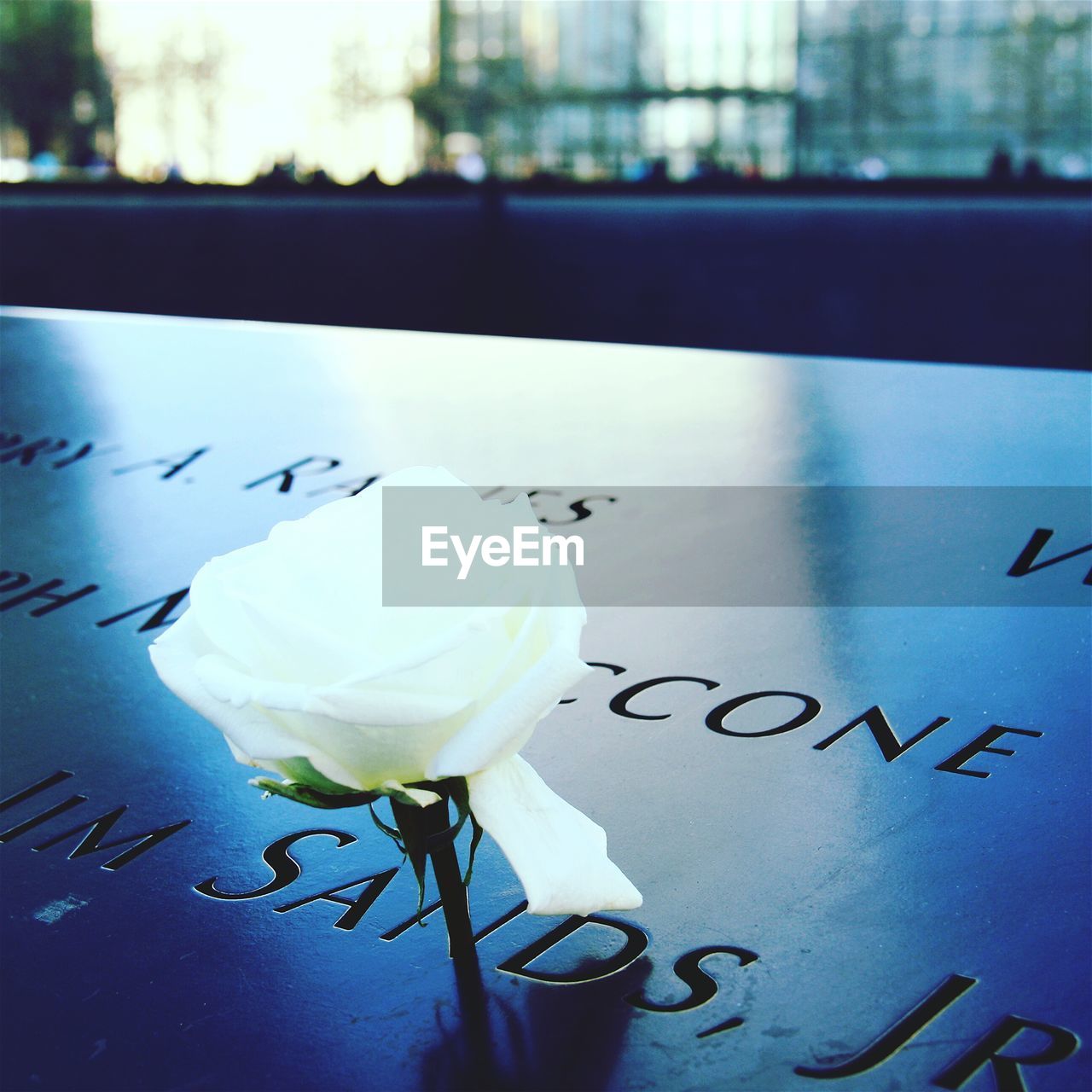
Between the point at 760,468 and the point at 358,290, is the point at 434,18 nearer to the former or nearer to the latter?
the point at 358,290

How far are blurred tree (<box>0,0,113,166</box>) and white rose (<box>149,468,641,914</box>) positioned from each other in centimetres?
2690

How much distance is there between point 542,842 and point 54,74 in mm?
28105

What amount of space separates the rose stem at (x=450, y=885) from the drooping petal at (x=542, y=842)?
0.02 metres

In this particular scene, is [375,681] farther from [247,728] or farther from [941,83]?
[941,83]

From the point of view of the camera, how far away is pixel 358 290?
4961 mm

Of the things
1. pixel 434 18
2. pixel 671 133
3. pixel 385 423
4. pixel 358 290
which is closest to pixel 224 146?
pixel 434 18

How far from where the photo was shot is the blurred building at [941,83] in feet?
85.1

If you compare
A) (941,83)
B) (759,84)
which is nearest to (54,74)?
(759,84)

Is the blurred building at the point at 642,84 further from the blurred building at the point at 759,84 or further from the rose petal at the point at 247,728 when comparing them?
the rose petal at the point at 247,728

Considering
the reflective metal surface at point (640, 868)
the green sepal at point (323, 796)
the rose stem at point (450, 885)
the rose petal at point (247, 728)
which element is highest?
the rose petal at point (247, 728)

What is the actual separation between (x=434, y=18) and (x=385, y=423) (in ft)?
105

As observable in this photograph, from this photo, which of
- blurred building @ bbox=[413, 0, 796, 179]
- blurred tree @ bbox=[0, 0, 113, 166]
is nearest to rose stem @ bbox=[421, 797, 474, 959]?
blurred tree @ bbox=[0, 0, 113, 166]

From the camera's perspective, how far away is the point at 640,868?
64 cm

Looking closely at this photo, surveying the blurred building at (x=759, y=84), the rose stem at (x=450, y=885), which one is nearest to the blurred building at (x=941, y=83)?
the blurred building at (x=759, y=84)
